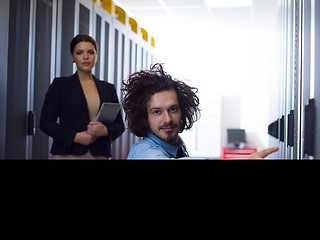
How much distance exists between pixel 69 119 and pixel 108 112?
162mm

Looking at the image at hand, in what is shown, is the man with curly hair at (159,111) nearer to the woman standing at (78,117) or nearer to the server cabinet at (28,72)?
the woman standing at (78,117)

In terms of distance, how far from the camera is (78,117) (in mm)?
1146

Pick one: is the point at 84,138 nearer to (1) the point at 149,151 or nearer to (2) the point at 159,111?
(2) the point at 159,111

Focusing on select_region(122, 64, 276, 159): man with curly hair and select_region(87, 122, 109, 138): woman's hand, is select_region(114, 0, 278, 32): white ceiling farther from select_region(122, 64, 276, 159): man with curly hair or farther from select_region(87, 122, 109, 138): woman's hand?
select_region(87, 122, 109, 138): woman's hand

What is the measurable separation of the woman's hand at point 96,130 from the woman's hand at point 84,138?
0.4 inches

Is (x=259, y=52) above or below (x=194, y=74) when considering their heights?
above

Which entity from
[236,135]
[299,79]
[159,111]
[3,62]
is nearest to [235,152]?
[236,135]

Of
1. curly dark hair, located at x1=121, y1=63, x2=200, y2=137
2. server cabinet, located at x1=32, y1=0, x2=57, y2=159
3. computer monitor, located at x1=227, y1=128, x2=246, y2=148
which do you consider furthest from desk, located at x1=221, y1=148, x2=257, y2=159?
server cabinet, located at x1=32, y1=0, x2=57, y2=159

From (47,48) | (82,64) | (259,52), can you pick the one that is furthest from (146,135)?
(259,52)
